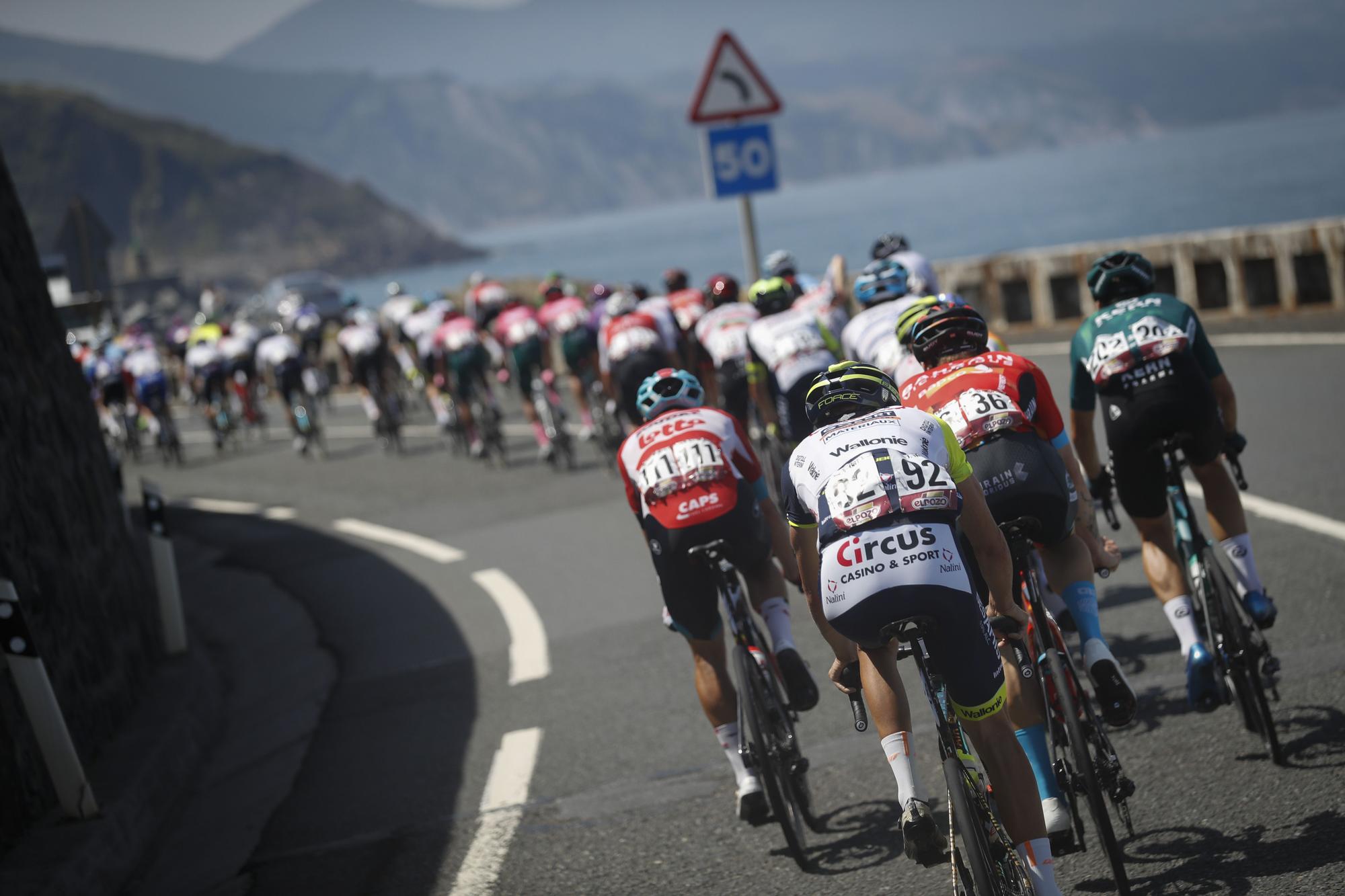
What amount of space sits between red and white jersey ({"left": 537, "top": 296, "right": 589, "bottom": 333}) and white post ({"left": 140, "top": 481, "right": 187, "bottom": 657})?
6071mm

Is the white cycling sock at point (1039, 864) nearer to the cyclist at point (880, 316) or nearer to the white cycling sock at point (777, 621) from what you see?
the white cycling sock at point (777, 621)

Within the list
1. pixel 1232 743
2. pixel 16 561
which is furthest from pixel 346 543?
pixel 1232 743

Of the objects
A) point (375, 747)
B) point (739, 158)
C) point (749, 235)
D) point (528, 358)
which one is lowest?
point (375, 747)

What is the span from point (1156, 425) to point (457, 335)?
12209mm

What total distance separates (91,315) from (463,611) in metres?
6.52

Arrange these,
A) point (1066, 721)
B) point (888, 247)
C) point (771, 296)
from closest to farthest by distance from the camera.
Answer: point (1066, 721)
point (771, 296)
point (888, 247)

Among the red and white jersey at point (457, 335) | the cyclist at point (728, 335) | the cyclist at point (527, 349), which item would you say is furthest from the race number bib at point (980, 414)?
the red and white jersey at point (457, 335)

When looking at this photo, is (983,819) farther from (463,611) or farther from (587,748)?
(463,611)

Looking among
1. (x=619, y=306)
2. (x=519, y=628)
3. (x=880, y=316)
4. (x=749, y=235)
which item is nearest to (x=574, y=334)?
(x=749, y=235)

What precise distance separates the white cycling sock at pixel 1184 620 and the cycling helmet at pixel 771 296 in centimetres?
425

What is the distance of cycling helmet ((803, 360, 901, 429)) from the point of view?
4793mm

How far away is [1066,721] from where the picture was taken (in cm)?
495

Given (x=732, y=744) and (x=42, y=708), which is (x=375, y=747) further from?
(x=732, y=744)

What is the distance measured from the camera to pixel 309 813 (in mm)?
7141
